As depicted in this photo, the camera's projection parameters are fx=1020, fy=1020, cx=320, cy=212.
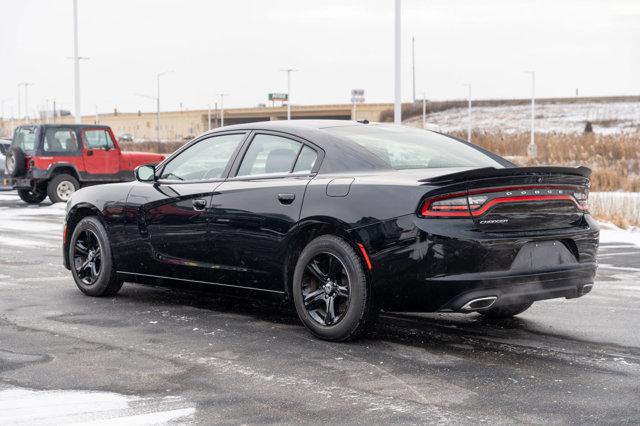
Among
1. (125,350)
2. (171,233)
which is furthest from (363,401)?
(171,233)

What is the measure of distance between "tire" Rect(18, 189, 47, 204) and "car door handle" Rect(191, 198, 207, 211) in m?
16.4

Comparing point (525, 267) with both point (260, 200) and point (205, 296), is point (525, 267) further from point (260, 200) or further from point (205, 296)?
point (205, 296)

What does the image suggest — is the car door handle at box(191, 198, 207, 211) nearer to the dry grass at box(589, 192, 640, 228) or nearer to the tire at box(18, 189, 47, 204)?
the dry grass at box(589, 192, 640, 228)

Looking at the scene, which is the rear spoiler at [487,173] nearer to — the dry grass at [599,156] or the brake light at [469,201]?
the brake light at [469,201]

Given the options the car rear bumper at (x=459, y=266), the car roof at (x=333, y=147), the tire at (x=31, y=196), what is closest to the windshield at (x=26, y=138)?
the tire at (x=31, y=196)

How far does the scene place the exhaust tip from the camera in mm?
6215

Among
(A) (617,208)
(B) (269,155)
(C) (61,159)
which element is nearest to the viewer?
(B) (269,155)

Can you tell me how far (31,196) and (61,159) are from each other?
1670mm

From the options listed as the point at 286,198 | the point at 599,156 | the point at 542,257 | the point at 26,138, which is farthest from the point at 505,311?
the point at 599,156

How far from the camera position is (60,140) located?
75.5ft

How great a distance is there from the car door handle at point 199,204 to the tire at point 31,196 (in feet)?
53.9

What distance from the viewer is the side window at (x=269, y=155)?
7.37 m

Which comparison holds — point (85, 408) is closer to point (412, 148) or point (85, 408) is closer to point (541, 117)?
point (412, 148)

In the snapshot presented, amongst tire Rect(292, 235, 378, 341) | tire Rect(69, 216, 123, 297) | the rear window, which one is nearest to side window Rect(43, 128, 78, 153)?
tire Rect(69, 216, 123, 297)
